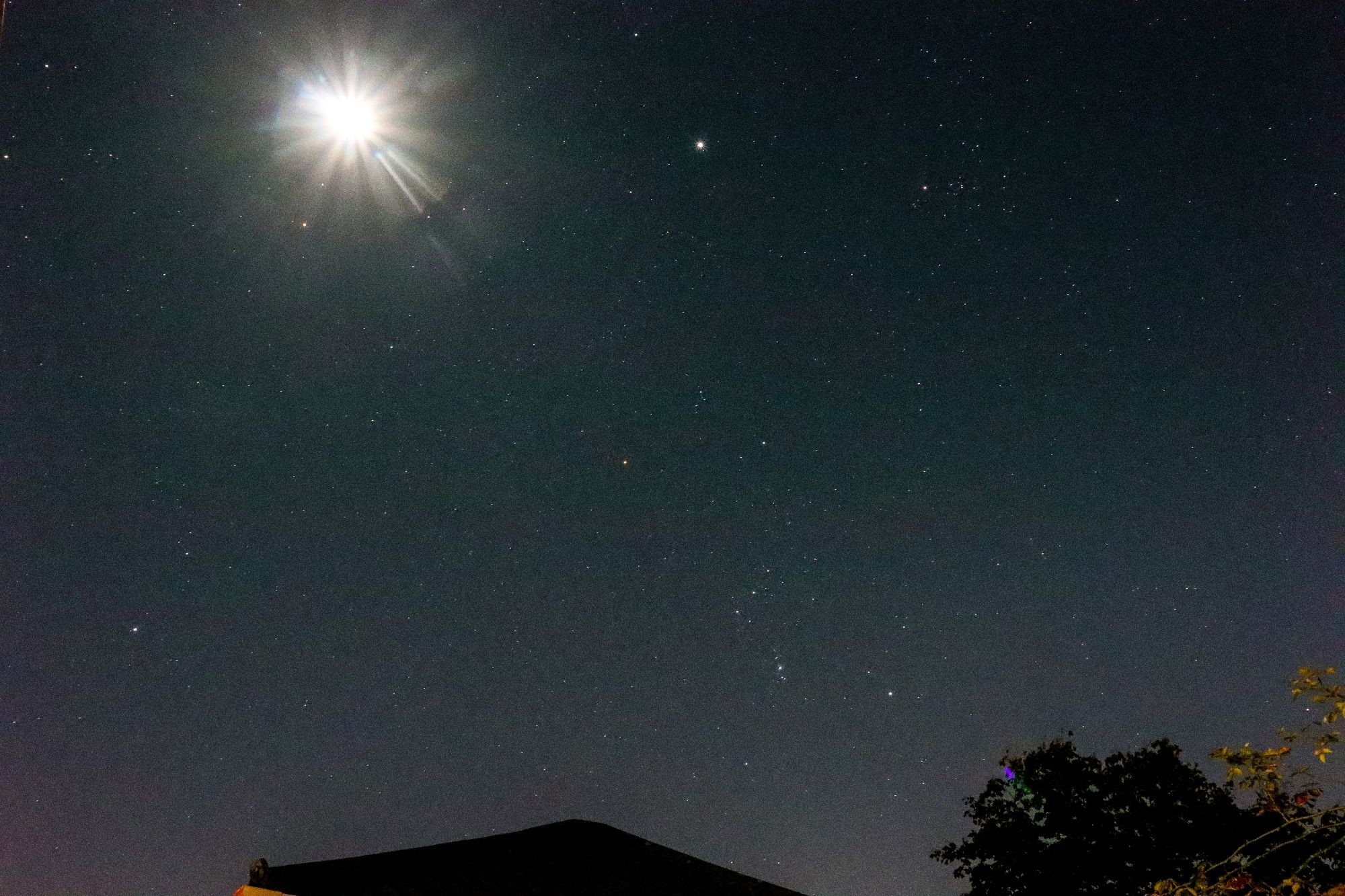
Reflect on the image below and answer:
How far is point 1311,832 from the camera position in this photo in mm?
3643

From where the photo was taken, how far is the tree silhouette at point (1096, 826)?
57.3 feet

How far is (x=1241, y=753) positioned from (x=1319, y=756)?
326 millimetres

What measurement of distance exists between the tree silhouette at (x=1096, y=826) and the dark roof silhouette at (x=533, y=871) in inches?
268

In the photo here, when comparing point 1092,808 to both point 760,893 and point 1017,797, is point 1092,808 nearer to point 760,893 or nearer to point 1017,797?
point 1017,797

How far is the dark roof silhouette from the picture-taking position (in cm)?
1005

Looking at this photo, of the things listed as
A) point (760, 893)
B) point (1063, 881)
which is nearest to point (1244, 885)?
point (760, 893)

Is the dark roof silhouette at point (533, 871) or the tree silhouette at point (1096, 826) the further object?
the tree silhouette at point (1096, 826)

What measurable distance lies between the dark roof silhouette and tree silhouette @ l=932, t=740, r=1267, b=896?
6810 millimetres

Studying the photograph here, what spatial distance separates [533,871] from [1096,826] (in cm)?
1212

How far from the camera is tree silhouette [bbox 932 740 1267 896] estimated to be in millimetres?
17469

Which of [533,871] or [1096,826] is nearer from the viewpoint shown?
[533,871]

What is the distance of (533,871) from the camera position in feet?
40.6

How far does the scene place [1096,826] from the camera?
1828cm

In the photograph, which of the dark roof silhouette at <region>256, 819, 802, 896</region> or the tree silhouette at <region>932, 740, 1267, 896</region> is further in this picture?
the tree silhouette at <region>932, 740, 1267, 896</region>
